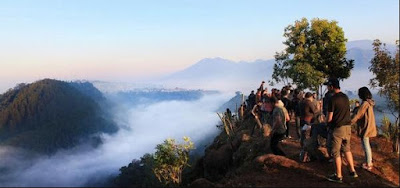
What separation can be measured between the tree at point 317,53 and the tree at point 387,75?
13.9m

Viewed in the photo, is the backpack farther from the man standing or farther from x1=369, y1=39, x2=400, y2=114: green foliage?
x1=369, y1=39, x2=400, y2=114: green foliage

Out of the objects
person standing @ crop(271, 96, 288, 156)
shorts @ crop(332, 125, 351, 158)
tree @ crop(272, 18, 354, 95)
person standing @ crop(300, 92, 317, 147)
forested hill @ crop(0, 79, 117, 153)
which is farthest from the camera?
forested hill @ crop(0, 79, 117, 153)

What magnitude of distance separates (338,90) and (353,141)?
7.93m

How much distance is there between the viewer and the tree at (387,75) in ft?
46.6

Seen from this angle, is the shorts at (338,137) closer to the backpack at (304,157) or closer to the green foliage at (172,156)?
the backpack at (304,157)

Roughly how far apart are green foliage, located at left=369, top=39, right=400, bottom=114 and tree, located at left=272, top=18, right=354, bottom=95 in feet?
45.6

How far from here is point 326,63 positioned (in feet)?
96.9

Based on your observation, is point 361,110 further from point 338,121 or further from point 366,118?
point 338,121

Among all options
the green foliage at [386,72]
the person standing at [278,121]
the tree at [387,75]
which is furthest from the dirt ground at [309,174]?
the green foliage at [386,72]

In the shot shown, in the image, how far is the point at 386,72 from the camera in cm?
1459

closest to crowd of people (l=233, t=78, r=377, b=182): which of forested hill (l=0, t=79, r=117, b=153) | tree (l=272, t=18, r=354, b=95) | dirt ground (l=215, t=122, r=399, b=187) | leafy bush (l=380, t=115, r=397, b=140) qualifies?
dirt ground (l=215, t=122, r=399, b=187)

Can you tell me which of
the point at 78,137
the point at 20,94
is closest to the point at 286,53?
the point at 78,137

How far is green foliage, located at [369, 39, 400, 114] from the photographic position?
560 inches

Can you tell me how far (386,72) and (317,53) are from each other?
15.0 meters
